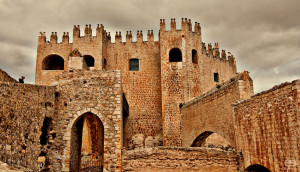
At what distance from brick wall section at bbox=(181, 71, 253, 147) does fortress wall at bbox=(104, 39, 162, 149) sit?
359cm

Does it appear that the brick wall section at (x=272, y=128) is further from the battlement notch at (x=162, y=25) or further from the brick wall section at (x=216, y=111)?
the battlement notch at (x=162, y=25)

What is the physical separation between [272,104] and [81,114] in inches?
273

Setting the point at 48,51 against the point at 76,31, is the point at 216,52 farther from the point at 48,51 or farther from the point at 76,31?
the point at 48,51

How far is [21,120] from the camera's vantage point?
800cm

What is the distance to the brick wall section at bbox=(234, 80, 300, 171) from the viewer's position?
717cm

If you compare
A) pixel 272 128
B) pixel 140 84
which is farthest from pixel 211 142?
pixel 272 128

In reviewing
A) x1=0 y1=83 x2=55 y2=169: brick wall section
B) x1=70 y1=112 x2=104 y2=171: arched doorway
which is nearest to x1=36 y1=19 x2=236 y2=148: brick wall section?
x1=70 y1=112 x2=104 y2=171: arched doorway

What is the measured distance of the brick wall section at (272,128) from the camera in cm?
717

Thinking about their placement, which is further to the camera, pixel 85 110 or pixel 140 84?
pixel 140 84

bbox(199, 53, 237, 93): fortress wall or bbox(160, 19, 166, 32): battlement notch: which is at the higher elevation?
bbox(160, 19, 166, 32): battlement notch

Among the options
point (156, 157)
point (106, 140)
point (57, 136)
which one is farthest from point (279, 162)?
point (57, 136)

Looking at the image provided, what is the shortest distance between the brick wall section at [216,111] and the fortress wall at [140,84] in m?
3.59

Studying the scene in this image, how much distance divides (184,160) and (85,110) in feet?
14.1

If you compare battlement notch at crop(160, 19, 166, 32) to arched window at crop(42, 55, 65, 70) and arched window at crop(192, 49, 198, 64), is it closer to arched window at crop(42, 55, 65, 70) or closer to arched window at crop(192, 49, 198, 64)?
arched window at crop(192, 49, 198, 64)
